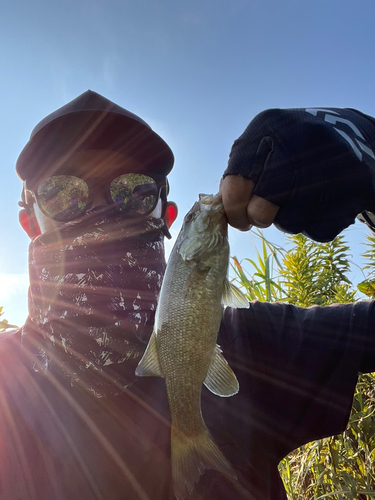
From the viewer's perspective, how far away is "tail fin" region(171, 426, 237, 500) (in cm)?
150

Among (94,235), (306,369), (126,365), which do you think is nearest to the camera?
(306,369)

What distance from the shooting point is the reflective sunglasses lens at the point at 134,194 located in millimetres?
2465

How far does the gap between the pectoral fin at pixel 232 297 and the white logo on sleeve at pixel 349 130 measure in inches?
35.0

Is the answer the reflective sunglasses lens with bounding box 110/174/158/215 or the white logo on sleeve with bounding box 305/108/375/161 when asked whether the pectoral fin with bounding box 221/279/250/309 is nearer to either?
the white logo on sleeve with bounding box 305/108/375/161

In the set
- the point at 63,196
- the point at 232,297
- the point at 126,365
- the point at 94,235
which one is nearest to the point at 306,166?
the point at 232,297

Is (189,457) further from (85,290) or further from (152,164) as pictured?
(152,164)

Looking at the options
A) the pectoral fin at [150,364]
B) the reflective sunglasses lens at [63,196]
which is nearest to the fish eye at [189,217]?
the pectoral fin at [150,364]

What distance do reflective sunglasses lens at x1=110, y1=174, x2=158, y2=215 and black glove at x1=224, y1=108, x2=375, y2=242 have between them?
96 centimetres

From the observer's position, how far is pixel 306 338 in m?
1.99

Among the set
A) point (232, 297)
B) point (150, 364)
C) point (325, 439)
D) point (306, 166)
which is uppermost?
point (306, 166)

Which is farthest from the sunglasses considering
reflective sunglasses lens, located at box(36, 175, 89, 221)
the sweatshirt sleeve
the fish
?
the sweatshirt sleeve

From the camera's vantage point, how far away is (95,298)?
2117 mm

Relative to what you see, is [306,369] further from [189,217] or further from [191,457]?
[189,217]

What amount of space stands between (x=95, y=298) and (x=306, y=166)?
4.61 feet
